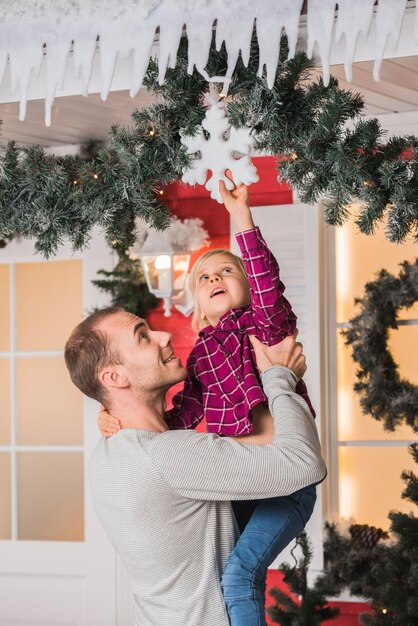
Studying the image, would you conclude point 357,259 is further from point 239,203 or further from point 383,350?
point 239,203

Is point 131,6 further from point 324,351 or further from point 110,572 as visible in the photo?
point 110,572

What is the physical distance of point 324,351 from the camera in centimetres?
451

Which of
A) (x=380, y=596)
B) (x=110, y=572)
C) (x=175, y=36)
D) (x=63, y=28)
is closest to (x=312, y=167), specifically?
(x=175, y=36)

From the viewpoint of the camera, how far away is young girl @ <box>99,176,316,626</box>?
2328mm

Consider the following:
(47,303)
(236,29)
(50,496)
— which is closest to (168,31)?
(236,29)

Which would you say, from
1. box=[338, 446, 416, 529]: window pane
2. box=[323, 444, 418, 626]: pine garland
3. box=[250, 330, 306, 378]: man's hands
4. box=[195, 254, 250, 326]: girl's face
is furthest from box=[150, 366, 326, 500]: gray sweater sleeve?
box=[338, 446, 416, 529]: window pane

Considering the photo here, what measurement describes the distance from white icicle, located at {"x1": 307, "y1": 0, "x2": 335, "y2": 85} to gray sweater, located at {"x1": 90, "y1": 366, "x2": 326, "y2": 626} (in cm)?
77

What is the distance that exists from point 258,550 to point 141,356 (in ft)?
1.86

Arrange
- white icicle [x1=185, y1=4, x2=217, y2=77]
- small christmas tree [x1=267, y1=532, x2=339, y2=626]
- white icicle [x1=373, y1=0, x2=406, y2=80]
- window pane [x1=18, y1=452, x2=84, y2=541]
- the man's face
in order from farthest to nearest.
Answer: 1. window pane [x1=18, y1=452, x2=84, y2=541]
2. small christmas tree [x1=267, y1=532, x2=339, y2=626]
3. the man's face
4. white icicle [x1=185, y1=4, x2=217, y2=77]
5. white icicle [x1=373, y1=0, x2=406, y2=80]

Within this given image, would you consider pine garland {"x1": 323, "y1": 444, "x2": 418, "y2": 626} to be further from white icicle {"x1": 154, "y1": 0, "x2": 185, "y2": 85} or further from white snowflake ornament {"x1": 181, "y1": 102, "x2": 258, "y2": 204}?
white icicle {"x1": 154, "y1": 0, "x2": 185, "y2": 85}

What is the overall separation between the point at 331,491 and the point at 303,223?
4.21 feet

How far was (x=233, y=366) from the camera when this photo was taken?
8.63 ft

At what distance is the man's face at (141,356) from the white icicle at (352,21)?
0.82m

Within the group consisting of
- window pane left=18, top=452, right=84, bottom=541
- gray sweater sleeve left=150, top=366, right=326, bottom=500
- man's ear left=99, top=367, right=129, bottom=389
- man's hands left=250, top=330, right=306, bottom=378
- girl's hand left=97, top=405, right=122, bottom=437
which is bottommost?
window pane left=18, top=452, right=84, bottom=541
